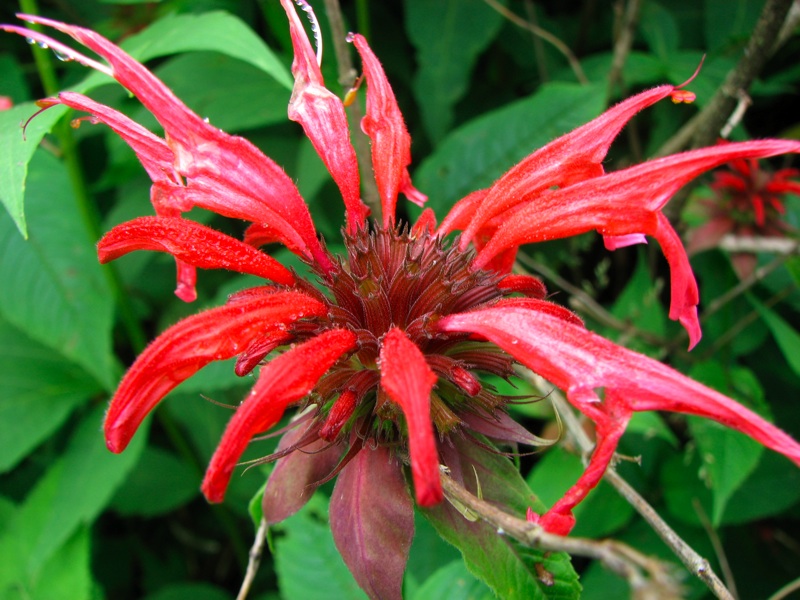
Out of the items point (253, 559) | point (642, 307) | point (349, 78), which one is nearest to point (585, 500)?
point (642, 307)

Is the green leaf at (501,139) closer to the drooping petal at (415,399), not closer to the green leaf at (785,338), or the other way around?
the green leaf at (785,338)

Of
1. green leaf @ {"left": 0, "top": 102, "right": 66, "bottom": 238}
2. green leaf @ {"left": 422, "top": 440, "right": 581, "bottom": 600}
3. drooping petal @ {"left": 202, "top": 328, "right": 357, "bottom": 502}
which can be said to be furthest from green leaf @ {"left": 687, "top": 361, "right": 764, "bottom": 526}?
green leaf @ {"left": 0, "top": 102, "right": 66, "bottom": 238}

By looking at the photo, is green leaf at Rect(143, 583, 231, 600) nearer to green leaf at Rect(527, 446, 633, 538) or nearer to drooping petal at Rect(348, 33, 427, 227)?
green leaf at Rect(527, 446, 633, 538)

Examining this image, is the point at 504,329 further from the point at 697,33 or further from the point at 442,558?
the point at 697,33

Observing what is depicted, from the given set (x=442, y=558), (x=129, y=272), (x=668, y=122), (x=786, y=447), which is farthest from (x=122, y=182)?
(x=786, y=447)

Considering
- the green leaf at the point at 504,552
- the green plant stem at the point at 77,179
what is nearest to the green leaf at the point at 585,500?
the green leaf at the point at 504,552

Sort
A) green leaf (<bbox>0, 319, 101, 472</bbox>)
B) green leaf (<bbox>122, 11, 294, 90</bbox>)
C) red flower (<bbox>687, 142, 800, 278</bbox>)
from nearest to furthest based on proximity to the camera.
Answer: green leaf (<bbox>122, 11, 294, 90</bbox>) < green leaf (<bbox>0, 319, 101, 472</bbox>) < red flower (<bbox>687, 142, 800, 278</bbox>)
